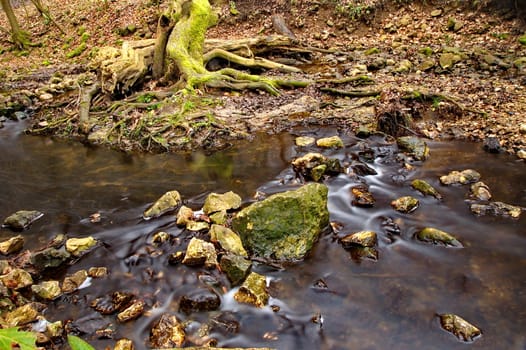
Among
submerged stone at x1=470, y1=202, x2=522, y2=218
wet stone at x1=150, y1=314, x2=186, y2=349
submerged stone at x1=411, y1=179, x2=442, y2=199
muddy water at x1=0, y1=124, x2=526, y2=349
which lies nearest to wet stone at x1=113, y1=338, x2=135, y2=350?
muddy water at x1=0, y1=124, x2=526, y2=349

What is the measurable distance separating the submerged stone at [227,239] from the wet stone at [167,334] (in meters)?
1.12

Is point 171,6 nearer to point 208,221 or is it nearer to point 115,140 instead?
point 115,140

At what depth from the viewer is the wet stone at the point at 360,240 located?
465 centimetres

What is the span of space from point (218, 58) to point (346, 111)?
6.01 m

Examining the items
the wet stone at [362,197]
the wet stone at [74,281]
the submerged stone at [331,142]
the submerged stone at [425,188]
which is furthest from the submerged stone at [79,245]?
the submerged stone at [425,188]

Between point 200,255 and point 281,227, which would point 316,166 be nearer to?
point 281,227

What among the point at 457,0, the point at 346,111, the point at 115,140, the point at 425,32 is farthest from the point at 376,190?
the point at 457,0

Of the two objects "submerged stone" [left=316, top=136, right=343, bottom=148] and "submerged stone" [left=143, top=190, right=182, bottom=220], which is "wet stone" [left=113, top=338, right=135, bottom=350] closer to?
"submerged stone" [left=143, top=190, right=182, bottom=220]

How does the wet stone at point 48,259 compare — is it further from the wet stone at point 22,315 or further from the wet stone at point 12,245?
the wet stone at point 22,315

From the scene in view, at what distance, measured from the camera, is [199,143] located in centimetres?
839

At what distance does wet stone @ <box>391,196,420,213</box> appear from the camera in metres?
5.31

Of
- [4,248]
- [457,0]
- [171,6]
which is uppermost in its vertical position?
[171,6]

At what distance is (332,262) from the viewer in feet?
14.6

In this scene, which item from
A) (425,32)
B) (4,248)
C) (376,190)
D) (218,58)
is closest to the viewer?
(4,248)
